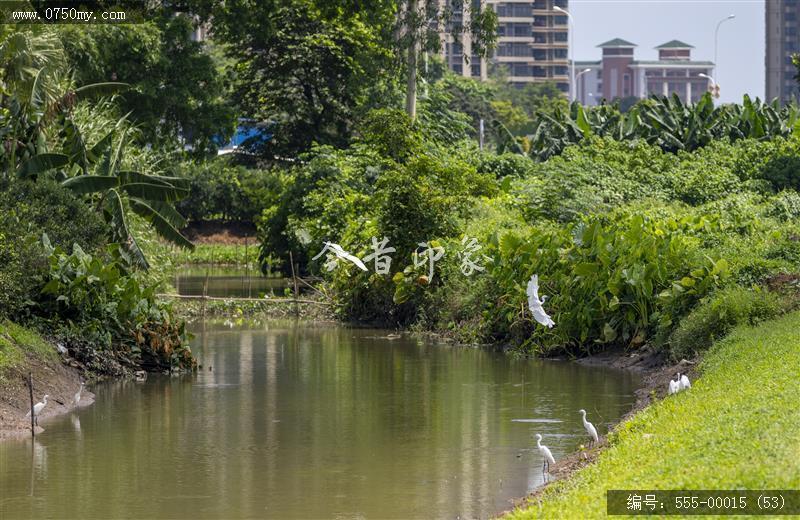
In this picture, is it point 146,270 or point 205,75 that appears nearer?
point 146,270

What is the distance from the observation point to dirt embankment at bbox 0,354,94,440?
45.8 feet

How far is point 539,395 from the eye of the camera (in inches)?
663

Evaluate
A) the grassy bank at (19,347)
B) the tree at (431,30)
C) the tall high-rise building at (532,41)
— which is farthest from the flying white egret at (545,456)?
the tall high-rise building at (532,41)

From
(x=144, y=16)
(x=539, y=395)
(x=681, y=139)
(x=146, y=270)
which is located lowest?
(x=539, y=395)

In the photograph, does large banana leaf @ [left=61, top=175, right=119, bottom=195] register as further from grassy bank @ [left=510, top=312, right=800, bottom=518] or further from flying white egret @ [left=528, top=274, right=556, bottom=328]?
grassy bank @ [left=510, top=312, right=800, bottom=518]

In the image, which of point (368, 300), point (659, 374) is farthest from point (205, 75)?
point (659, 374)

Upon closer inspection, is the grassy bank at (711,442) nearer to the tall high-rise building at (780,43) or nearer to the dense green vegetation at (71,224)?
the dense green vegetation at (71,224)

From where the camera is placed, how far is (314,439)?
13.7m

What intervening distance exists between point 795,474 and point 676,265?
11459 mm

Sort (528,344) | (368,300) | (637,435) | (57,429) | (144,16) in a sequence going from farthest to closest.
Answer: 1. (144,16)
2. (368,300)
3. (528,344)
4. (57,429)
5. (637,435)

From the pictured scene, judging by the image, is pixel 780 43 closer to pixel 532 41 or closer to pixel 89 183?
pixel 532 41

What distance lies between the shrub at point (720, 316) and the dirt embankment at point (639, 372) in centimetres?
32

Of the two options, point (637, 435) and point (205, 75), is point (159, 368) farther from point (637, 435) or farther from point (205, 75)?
point (205, 75)

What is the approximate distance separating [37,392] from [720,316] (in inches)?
355
